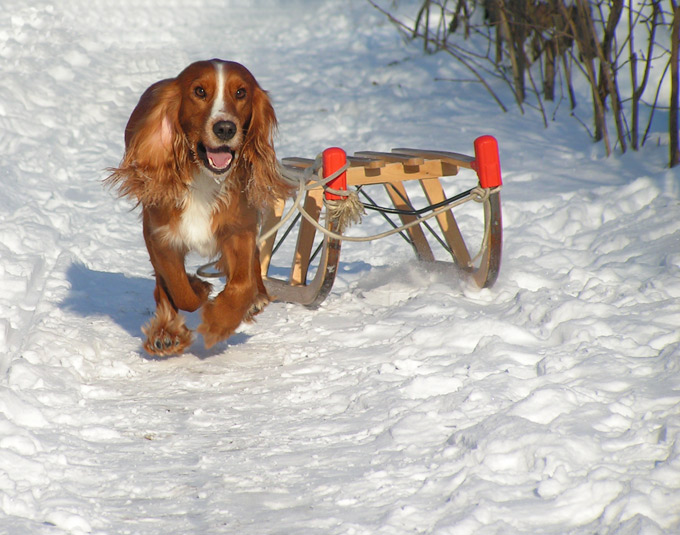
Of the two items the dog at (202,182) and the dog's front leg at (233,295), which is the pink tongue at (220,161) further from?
the dog's front leg at (233,295)

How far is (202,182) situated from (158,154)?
19 cm

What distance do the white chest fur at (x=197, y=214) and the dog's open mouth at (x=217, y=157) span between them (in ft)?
0.39

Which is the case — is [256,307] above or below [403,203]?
below

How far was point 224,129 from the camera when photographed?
9.11 feet

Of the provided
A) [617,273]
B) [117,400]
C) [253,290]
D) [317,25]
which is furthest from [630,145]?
[317,25]

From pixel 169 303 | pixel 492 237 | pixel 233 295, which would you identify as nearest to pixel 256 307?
pixel 233 295

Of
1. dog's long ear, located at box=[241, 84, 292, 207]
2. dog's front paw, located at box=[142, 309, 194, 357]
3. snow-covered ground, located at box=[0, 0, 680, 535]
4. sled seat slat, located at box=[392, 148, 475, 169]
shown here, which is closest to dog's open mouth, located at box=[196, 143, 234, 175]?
dog's long ear, located at box=[241, 84, 292, 207]

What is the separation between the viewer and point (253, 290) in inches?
123

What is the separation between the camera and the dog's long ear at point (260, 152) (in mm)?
2986

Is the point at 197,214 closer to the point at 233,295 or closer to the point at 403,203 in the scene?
the point at 233,295

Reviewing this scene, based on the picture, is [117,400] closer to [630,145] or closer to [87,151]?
[87,151]

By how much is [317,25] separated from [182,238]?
6.99 meters

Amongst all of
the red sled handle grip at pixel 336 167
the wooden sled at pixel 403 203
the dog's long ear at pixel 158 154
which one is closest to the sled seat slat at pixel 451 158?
the wooden sled at pixel 403 203

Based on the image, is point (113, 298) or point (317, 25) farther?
point (317, 25)
